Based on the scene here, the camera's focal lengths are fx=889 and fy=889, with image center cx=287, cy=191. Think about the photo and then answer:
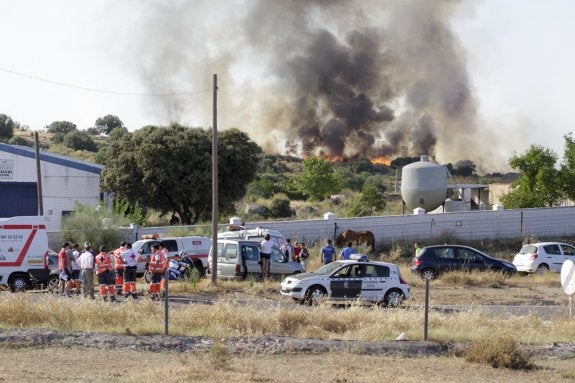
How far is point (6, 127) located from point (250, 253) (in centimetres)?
7639

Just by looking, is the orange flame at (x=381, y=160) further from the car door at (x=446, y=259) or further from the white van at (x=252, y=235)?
the car door at (x=446, y=259)

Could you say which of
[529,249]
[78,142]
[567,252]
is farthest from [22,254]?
[78,142]

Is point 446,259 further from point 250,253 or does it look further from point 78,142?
point 78,142

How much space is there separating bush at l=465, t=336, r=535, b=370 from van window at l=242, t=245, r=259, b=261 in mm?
14553

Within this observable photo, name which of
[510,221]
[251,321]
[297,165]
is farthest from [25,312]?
[297,165]

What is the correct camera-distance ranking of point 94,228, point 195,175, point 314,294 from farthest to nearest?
point 195,175 < point 94,228 < point 314,294

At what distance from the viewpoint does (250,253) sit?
1143 inches

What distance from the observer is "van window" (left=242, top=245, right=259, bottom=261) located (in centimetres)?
2892

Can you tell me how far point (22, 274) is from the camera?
27.5m

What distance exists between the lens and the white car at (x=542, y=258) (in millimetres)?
33344

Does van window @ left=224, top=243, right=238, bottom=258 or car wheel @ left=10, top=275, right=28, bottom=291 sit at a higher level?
van window @ left=224, top=243, right=238, bottom=258

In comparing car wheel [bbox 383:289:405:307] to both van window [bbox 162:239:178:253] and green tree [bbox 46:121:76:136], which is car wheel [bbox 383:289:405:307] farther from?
green tree [bbox 46:121:76:136]

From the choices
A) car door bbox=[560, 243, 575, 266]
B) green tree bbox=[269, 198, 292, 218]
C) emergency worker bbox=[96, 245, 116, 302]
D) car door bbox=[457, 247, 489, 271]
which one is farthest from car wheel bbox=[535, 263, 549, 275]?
green tree bbox=[269, 198, 292, 218]

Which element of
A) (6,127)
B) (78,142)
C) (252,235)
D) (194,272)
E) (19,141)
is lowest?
(194,272)
